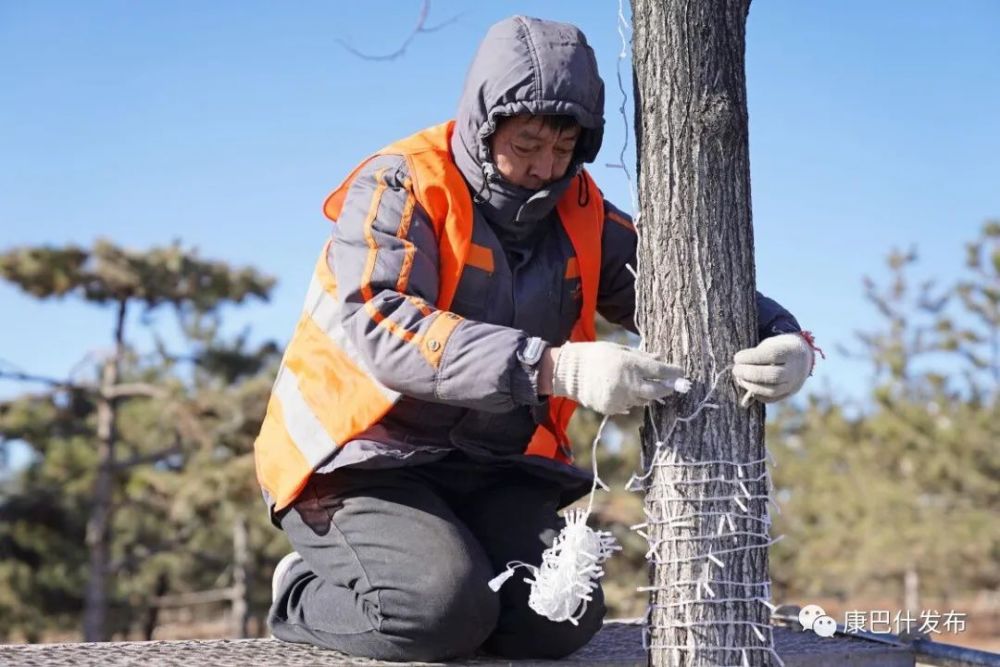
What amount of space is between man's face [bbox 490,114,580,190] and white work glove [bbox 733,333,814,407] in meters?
0.64

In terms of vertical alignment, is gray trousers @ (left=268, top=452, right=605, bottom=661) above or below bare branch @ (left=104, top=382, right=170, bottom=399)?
below

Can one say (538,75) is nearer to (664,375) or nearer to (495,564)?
(664,375)

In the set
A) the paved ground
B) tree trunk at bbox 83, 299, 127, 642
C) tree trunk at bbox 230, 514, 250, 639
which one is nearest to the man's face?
the paved ground

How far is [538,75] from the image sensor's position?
2.45m

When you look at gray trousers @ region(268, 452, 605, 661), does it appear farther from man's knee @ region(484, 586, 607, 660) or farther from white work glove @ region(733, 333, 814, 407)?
white work glove @ region(733, 333, 814, 407)

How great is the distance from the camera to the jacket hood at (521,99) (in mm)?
2463

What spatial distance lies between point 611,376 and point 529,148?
0.65 meters

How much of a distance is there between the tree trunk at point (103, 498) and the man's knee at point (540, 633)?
10451 mm

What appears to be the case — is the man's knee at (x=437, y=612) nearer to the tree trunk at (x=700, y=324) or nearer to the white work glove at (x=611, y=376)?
the tree trunk at (x=700, y=324)

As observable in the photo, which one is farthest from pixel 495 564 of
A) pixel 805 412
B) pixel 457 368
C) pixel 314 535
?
pixel 805 412

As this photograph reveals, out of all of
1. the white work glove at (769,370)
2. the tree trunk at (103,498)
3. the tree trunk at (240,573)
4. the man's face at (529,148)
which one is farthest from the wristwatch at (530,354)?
the tree trunk at (240,573)

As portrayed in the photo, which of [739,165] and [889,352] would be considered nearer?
[739,165]

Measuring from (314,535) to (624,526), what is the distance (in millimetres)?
9289

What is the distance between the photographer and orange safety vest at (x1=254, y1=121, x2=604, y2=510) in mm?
2572
